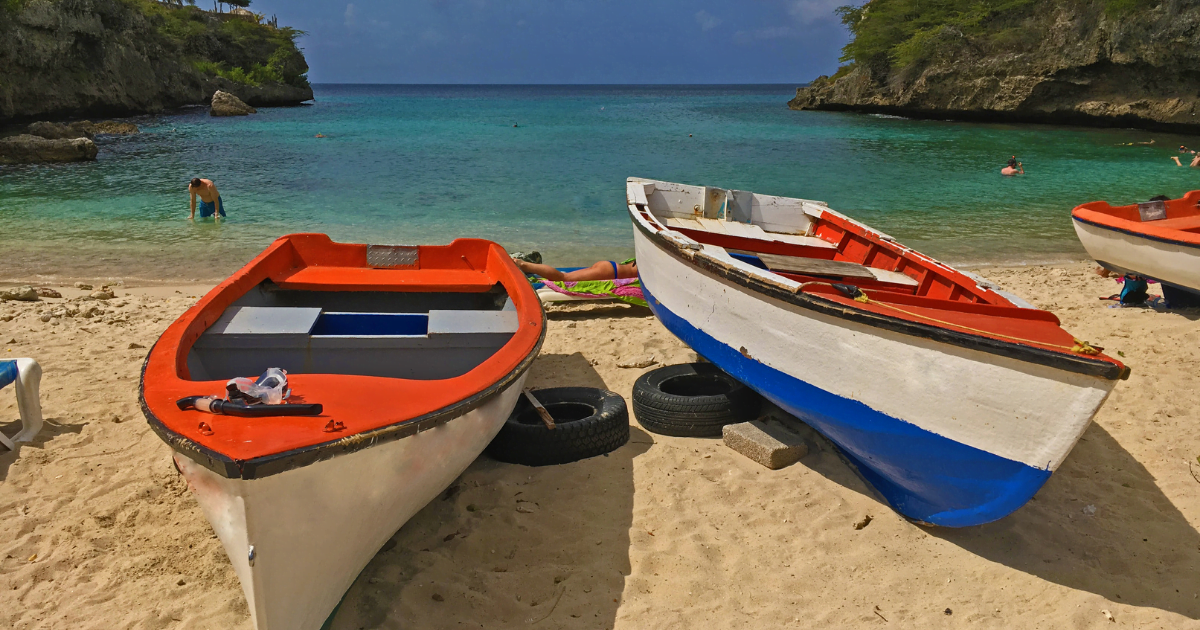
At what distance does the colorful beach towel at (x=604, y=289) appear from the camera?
26.8 ft

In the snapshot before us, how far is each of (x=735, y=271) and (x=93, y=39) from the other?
45486 mm

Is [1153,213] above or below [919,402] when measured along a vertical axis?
above

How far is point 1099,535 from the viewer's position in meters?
4.07

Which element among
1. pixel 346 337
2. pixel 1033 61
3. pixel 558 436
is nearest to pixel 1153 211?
pixel 558 436

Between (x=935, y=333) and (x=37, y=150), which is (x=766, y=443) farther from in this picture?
(x=37, y=150)

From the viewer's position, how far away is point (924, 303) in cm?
406

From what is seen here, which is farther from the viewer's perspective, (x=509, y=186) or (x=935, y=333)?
(x=509, y=186)

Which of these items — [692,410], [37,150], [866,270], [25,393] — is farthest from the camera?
[37,150]

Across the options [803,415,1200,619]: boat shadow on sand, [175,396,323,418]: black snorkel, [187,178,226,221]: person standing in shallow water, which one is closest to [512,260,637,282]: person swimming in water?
[803,415,1200,619]: boat shadow on sand

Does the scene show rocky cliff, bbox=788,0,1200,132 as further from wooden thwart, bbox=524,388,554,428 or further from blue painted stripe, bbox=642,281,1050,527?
wooden thwart, bbox=524,388,554,428

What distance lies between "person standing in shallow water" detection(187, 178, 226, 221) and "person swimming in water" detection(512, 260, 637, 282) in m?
8.79

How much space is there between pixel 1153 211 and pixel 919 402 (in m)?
6.86

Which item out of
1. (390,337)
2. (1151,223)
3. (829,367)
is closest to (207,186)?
(390,337)

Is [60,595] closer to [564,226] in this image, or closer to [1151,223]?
[1151,223]
